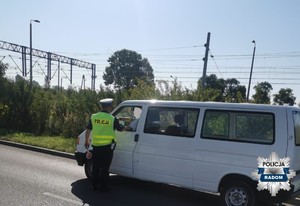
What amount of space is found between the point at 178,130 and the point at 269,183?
181 centimetres

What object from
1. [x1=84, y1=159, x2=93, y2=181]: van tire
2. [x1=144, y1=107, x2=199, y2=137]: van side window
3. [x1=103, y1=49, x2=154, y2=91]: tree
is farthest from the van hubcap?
[x1=103, y1=49, x2=154, y2=91]: tree

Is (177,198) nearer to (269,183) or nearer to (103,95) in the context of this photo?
(269,183)

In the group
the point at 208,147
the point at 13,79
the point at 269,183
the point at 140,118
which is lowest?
the point at 269,183

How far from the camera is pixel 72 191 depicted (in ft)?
22.7

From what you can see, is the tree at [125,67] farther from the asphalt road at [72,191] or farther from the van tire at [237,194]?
the van tire at [237,194]

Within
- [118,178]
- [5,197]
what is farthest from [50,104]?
[5,197]

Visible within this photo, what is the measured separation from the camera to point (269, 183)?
5664 millimetres

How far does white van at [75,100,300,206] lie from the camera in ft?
18.5

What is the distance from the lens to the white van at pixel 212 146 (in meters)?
5.63

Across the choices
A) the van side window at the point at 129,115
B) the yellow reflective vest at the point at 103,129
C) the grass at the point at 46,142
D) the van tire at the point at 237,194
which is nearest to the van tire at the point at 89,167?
the yellow reflective vest at the point at 103,129

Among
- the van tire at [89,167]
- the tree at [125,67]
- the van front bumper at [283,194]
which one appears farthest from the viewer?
the tree at [125,67]

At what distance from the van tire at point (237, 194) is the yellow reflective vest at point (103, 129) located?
2.40 m

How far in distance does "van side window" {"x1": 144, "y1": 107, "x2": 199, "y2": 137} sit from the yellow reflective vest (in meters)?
0.69
